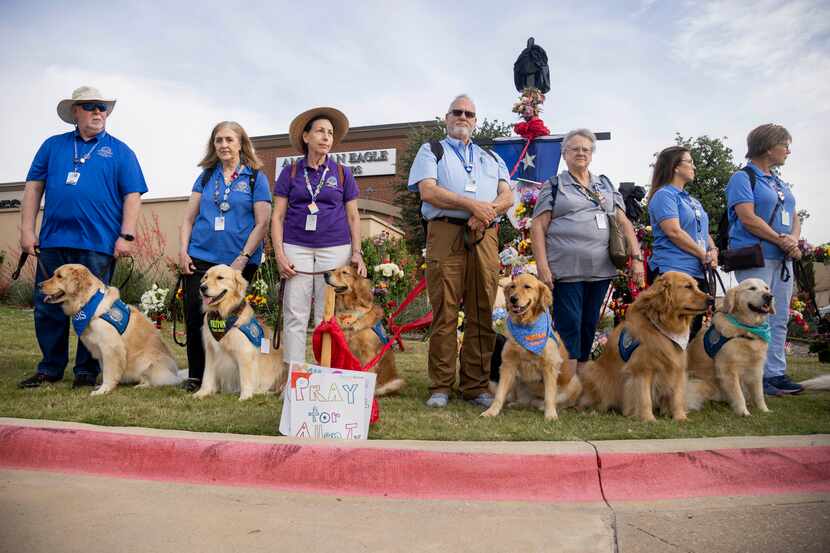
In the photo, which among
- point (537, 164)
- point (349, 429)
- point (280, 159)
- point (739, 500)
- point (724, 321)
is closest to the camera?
point (739, 500)

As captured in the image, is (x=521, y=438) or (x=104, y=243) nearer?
(x=521, y=438)

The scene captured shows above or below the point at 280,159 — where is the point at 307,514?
below

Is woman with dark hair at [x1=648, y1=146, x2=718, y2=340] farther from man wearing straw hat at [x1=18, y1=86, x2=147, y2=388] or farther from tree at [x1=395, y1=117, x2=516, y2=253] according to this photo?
tree at [x1=395, y1=117, x2=516, y2=253]

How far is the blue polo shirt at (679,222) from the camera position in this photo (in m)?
5.01

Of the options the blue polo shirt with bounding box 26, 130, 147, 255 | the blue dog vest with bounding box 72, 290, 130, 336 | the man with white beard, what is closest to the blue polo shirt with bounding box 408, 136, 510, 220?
the man with white beard

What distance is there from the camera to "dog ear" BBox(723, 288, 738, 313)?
465 cm

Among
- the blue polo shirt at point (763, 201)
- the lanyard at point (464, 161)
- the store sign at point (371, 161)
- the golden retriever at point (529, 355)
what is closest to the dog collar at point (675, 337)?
the golden retriever at point (529, 355)

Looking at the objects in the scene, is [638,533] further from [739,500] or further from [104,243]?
[104,243]

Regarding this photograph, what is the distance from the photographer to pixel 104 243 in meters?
5.19

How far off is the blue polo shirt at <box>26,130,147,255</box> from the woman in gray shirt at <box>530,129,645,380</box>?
3813 millimetres

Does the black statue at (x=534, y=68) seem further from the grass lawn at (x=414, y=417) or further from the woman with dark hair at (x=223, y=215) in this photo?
the grass lawn at (x=414, y=417)

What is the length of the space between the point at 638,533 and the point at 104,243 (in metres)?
4.88

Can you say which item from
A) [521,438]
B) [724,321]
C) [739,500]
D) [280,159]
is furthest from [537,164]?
[280,159]

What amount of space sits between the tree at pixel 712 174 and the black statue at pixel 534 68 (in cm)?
1850
